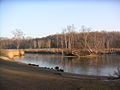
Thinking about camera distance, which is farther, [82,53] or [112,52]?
[112,52]

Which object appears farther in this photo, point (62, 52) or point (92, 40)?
point (92, 40)

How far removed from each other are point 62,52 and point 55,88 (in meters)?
49.7

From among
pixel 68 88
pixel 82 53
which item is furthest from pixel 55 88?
pixel 82 53

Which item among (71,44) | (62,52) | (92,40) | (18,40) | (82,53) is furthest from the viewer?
(18,40)

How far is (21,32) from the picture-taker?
82125 mm

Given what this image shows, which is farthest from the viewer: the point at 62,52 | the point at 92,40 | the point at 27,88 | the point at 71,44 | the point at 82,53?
the point at 71,44

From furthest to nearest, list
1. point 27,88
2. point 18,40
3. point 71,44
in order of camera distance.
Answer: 1. point 18,40
2. point 71,44
3. point 27,88

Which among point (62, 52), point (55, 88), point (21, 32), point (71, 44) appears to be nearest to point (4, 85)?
point (55, 88)

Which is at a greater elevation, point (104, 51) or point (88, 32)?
point (88, 32)

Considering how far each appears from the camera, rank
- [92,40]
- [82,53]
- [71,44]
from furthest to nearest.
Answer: [71,44], [92,40], [82,53]

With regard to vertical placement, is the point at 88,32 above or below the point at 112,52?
above

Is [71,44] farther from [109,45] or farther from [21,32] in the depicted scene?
[21,32]

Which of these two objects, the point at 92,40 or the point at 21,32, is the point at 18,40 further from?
the point at 92,40

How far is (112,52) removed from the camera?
198 feet
